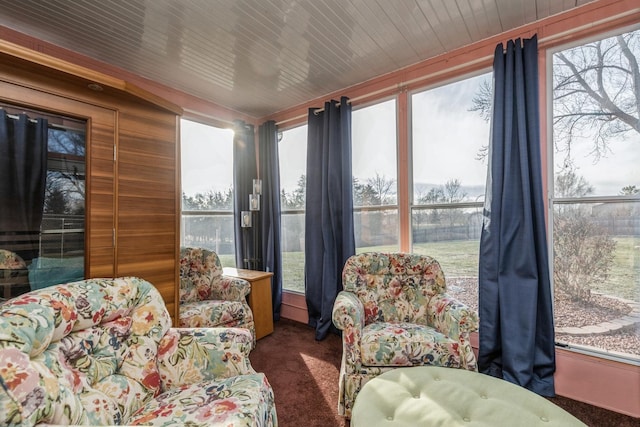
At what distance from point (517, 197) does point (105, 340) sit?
2.54 m

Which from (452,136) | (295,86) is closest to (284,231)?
(295,86)

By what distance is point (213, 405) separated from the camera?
114 cm

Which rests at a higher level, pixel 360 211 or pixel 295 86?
pixel 295 86

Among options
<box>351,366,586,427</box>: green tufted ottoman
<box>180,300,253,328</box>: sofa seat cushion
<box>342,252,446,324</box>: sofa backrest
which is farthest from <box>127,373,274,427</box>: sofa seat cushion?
<box>342,252,446,324</box>: sofa backrest

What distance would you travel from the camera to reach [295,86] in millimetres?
2939

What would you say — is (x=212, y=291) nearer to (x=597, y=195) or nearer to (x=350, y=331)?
(x=350, y=331)

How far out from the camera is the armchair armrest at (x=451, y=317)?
1719 mm

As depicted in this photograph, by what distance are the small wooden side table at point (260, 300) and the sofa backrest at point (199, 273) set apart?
267 millimetres

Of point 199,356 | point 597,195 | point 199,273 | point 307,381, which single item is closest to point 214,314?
point 199,273

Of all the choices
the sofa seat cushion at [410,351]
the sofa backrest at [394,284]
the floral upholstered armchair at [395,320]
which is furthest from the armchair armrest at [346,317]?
the sofa backrest at [394,284]

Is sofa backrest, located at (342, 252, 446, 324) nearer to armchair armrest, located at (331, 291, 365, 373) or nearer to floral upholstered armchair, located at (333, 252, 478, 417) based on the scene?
floral upholstered armchair, located at (333, 252, 478, 417)

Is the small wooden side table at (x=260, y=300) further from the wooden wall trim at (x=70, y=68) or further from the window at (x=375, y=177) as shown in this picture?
the wooden wall trim at (x=70, y=68)

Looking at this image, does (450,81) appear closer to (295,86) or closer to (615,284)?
(295,86)

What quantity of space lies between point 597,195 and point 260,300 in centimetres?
286
